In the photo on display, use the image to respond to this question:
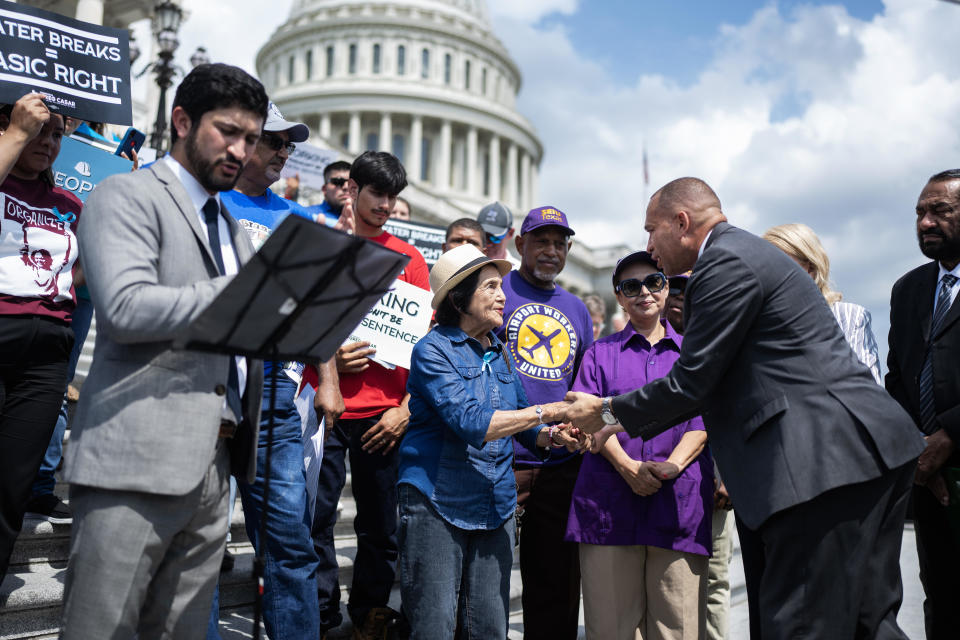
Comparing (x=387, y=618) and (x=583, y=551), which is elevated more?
(x=583, y=551)

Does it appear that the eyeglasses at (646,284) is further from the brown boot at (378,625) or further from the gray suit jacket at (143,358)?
the gray suit jacket at (143,358)

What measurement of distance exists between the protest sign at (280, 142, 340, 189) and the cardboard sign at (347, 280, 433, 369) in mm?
4897

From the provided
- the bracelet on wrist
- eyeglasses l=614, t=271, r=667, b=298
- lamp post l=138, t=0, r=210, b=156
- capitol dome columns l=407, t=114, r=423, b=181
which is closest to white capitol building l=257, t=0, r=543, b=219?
capitol dome columns l=407, t=114, r=423, b=181

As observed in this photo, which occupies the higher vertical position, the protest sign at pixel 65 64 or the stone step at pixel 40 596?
the protest sign at pixel 65 64

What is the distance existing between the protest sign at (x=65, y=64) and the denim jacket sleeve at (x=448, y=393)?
208 cm

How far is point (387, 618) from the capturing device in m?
4.65

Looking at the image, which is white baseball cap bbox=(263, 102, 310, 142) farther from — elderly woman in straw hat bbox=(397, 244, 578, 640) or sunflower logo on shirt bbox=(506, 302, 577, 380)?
sunflower logo on shirt bbox=(506, 302, 577, 380)

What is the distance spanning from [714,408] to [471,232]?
319 centimetres

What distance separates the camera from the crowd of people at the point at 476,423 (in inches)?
94.0

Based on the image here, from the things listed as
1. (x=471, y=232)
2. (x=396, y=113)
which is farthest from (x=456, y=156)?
→ (x=471, y=232)

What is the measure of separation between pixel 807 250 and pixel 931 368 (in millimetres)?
909

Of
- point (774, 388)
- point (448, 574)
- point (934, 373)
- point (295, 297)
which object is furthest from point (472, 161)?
point (295, 297)

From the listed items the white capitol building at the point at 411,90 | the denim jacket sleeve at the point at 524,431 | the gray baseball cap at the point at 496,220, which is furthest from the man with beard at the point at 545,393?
the white capitol building at the point at 411,90

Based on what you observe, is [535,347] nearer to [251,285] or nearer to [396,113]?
[251,285]
